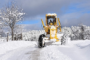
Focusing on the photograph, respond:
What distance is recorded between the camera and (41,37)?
1446cm

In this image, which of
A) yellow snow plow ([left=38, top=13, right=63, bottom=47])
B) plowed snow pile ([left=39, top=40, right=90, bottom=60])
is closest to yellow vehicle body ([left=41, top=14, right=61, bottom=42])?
yellow snow plow ([left=38, top=13, right=63, bottom=47])

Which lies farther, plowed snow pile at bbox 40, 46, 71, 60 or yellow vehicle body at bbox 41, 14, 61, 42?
yellow vehicle body at bbox 41, 14, 61, 42

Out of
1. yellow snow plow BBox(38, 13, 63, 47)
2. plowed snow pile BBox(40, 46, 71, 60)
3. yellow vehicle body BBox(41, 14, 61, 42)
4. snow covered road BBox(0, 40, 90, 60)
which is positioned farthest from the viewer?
yellow vehicle body BBox(41, 14, 61, 42)

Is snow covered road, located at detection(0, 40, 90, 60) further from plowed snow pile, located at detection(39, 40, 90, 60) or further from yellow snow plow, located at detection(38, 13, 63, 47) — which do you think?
yellow snow plow, located at detection(38, 13, 63, 47)

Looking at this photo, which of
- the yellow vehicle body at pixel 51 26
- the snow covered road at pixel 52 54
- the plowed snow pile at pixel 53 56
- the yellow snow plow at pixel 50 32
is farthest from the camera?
the yellow vehicle body at pixel 51 26

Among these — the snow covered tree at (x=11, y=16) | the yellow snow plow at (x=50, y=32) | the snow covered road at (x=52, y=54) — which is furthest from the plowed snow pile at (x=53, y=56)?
the snow covered tree at (x=11, y=16)

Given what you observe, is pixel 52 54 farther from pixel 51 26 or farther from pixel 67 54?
pixel 51 26

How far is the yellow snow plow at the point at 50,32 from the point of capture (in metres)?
14.7

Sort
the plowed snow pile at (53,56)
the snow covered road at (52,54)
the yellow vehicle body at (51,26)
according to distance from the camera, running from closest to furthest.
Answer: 1. the plowed snow pile at (53,56)
2. the snow covered road at (52,54)
3. the yellow vehicle body at (51,26)

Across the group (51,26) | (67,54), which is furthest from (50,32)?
(67,54)

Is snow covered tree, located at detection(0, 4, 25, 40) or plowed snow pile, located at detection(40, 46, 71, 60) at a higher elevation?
snow covered tree, located at detection(0, 4, 25, 40)

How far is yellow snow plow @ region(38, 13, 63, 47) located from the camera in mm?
14718

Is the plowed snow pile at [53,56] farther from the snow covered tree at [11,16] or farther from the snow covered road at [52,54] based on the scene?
the snow covered tree at [11,16]

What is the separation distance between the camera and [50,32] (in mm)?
16875
